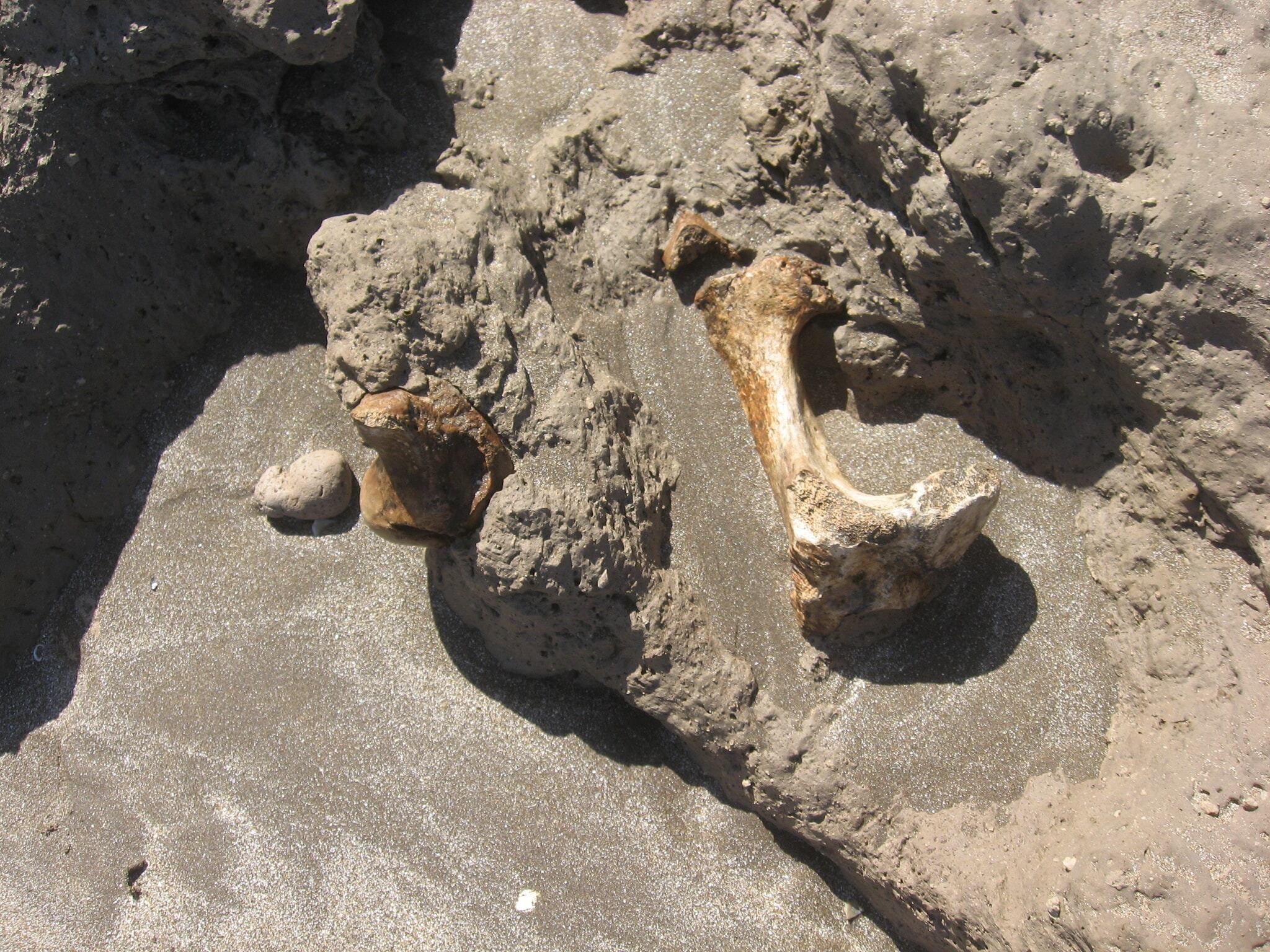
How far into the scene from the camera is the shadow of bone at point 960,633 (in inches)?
103

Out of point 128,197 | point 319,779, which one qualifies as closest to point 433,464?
point 319,779

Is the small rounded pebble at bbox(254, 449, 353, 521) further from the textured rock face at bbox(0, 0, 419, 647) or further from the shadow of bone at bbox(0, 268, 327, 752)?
the textured rock face at bbox(0, 0, 419, 647)

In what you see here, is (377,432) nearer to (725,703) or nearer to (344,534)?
(344,534)

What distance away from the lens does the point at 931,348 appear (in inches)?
108

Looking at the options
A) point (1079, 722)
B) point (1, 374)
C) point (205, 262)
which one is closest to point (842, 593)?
point (1079, 722)

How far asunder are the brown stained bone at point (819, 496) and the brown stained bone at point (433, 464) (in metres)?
0.78

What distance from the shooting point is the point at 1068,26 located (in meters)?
2.30

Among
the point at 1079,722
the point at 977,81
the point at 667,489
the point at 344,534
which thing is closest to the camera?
the point at 977,81

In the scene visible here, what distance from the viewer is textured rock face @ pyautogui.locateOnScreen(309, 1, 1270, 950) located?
7.45ft

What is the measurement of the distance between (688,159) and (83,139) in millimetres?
1839

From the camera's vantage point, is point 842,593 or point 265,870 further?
point 265,870

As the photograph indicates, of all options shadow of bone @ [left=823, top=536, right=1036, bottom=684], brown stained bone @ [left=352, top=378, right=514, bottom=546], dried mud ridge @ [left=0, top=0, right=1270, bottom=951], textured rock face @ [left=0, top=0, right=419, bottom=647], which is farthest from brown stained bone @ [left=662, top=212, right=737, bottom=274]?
shadow of bone @ [left=823, top=536, right=1036, bottom=684]

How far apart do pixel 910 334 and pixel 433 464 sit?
144 centimetres

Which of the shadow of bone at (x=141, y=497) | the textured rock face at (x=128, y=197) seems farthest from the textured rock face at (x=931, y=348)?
the shadow of bone at (x=141, y=497)
